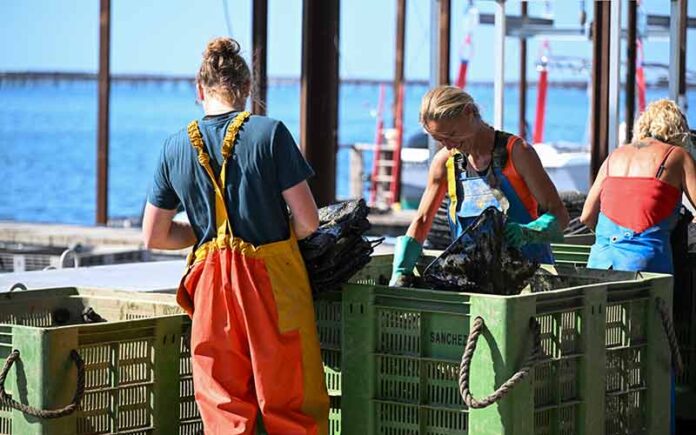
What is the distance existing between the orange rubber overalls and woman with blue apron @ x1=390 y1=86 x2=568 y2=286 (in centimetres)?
77

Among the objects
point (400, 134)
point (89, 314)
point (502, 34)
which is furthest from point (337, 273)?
point (400, 134)

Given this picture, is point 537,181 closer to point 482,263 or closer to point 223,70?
point 482,263

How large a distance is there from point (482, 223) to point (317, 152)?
5.59 metres

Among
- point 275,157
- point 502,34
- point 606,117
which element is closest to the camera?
point 275,157

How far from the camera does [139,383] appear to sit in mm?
4898

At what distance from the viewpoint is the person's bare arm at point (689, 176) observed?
6012 millimetres

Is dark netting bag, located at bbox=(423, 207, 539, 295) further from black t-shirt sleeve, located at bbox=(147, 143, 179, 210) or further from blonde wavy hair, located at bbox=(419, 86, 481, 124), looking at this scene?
black t-shirt sleeve, located at bbox=(147, 143, 179, 210)

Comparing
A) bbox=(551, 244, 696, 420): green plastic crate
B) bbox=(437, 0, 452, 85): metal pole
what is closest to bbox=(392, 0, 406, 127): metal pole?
bbox=(437, 0, 452, 85): metal pole

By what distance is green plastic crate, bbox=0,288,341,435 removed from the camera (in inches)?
182

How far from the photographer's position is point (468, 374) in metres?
4.58

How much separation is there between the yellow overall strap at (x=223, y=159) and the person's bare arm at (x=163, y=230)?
24 centimetres

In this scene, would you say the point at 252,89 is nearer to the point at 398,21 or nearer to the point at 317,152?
the point at 317,152

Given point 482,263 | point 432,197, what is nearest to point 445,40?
point 432,197

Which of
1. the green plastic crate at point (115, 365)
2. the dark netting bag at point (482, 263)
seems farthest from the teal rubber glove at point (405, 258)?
the green plastic crate at point (115, 365)
